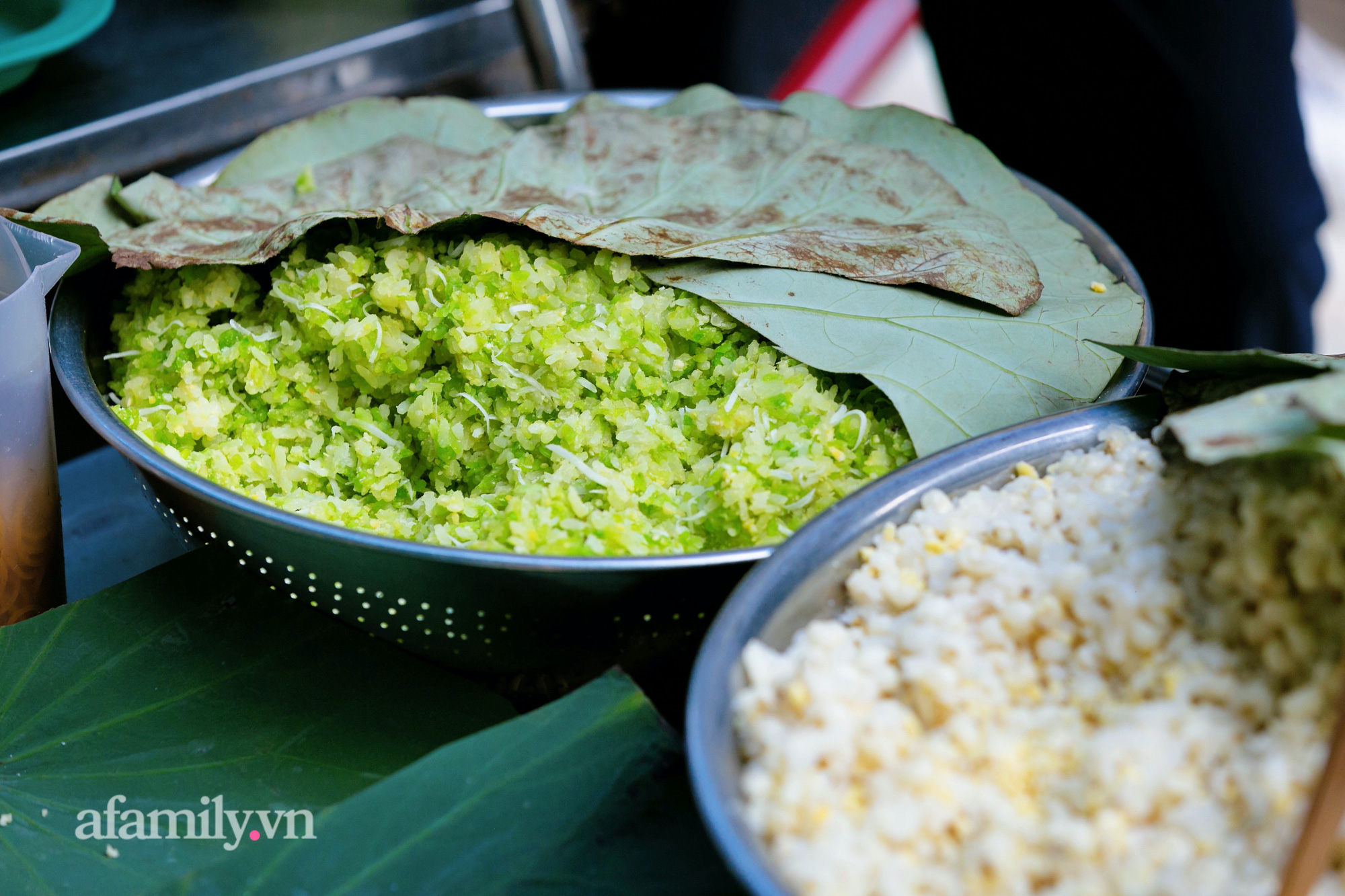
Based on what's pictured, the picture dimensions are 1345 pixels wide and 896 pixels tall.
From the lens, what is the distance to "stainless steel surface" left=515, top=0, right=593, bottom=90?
73.0 inches

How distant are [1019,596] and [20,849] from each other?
897 mm

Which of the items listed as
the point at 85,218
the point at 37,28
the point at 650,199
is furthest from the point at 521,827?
the point at 37,28

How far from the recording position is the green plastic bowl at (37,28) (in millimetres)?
1525

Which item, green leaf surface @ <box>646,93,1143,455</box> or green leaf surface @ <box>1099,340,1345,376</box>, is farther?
green leaf surface @ <box>646,93,1143,455</box>

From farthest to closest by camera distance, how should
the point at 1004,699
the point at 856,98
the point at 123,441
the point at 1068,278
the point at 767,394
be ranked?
the point at 856,98 < the point at 1068,278 < the point at 767,394 < the point at 123,441 < the point at 1004,699

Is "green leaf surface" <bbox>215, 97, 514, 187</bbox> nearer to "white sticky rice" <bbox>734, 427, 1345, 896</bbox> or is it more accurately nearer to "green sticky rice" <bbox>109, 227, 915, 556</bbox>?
"green sticky rice" <bbox>109, 227, 915, 556</bbox>

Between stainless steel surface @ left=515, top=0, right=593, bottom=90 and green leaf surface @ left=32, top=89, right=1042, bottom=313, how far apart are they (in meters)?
0.44

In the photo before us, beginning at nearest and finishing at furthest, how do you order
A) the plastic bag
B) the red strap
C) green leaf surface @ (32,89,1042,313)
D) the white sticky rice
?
the white sticky rice
the plastic bag
green leaf surface @ (32,89,1042,313)
the red strap

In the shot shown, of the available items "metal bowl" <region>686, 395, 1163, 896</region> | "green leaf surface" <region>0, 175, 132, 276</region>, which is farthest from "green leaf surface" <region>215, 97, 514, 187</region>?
"metal bowl" <region>686, 395, 1163, 896</region>

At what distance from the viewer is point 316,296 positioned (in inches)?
43.1

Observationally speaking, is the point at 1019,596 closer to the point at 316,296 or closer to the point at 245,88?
the point at 316,296

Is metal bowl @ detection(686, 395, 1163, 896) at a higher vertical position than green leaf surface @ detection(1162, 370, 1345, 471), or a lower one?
lower

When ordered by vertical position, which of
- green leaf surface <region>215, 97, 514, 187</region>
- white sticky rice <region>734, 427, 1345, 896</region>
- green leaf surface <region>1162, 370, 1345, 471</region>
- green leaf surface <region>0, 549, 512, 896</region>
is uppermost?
green leaf surface <region>215, 97, 514, 187</region>

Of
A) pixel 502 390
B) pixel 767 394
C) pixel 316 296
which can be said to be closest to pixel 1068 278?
pixel 767 394
